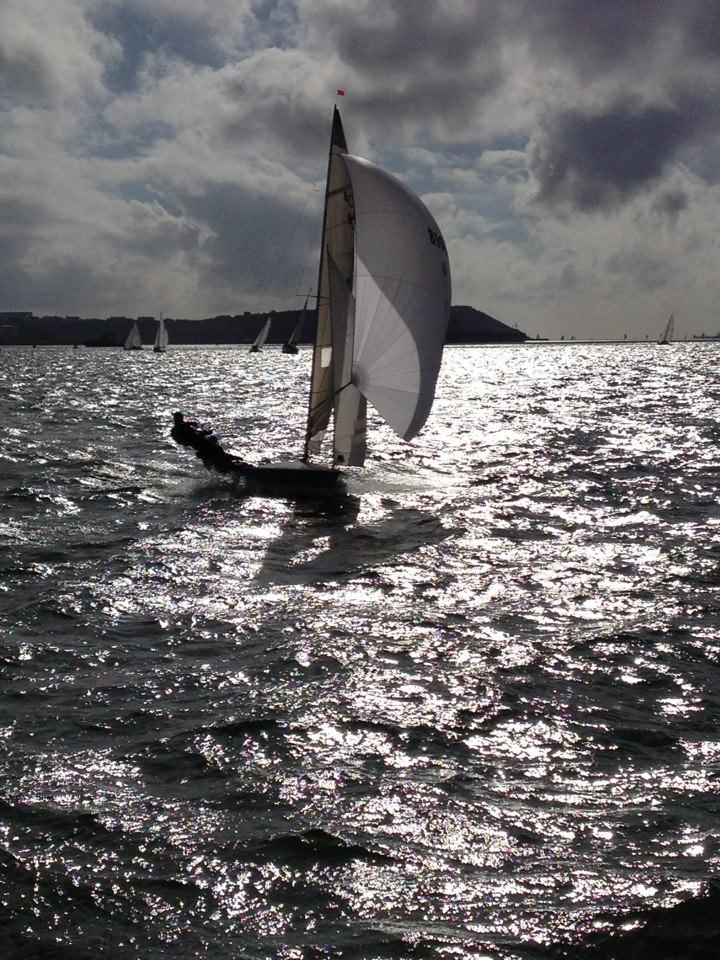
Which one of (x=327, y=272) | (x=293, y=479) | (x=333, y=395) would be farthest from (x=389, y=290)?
(x=293, y=479)

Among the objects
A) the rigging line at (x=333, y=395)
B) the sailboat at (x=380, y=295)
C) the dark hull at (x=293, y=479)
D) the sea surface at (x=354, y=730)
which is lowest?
the sea surface at (x=354, y=730)

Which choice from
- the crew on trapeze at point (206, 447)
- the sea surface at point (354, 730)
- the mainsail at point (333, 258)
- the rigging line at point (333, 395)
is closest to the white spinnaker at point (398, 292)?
the rigging line at point (333, 395)

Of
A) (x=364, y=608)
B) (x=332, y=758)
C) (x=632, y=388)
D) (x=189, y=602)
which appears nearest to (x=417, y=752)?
(x=332, y=758)

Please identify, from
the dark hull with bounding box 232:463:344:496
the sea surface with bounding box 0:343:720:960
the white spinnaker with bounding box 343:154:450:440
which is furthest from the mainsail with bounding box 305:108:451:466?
the sea surface with bounding box 0:343:720:960

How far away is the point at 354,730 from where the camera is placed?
7.91m

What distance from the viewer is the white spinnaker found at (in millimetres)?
18984

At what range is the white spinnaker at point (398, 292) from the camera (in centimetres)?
1898

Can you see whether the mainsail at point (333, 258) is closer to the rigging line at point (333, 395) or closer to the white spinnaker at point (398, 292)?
the rigging line at point (333, 395)

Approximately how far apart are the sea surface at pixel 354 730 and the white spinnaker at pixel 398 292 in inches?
119

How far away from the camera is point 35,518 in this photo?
17.1 metres

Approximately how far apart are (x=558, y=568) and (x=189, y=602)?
6.27m

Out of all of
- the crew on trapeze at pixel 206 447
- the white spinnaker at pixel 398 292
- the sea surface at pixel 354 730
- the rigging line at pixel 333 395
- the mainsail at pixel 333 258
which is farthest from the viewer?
the crew on trapeze at pixel 206 447

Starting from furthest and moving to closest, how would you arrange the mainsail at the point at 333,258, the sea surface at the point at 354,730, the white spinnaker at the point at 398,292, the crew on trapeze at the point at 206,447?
the crew on trapeze at the point at 206,447
the mainsail at the point at 333,258
the white spinnaker at the point at 398,292
the sea surface at the point at 354,730

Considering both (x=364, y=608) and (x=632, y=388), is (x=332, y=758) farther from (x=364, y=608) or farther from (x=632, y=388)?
(x=632, y=388)
